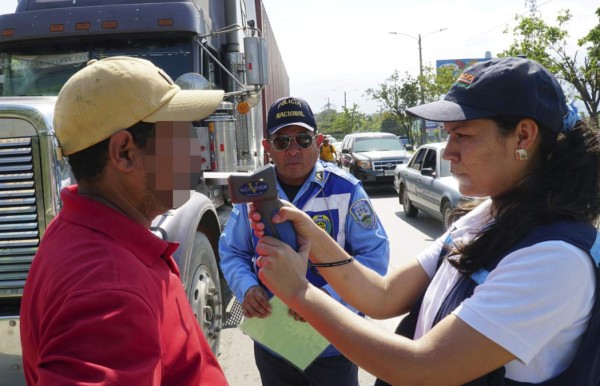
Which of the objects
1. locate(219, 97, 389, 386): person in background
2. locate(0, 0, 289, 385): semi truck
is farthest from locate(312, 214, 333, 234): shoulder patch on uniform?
locate(0, 0, 289, 385): semi truck

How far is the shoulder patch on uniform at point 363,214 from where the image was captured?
8.33 ft

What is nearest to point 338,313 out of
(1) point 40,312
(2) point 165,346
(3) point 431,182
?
(2) point 165,346

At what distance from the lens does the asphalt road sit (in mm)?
4044

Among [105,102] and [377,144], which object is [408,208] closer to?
[377,144]

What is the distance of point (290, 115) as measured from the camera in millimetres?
2773

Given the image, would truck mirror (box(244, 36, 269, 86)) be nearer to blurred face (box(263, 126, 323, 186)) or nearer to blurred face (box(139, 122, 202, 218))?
blurred face (box(263, 126, 323, 186))

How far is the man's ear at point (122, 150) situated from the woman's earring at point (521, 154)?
42.1 inches

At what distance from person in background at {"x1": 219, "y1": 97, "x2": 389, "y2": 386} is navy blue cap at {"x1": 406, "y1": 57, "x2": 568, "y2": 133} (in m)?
1.14

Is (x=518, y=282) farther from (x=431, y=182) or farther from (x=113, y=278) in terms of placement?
(x=431, y=182)

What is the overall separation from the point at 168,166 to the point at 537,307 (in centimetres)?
104

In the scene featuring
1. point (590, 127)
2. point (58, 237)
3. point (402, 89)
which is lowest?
point (58, 237)

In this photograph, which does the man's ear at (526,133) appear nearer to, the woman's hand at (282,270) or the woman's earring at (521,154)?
the woman's earring at (521,154)

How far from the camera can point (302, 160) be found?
2713mm

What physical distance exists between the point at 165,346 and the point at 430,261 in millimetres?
1052
